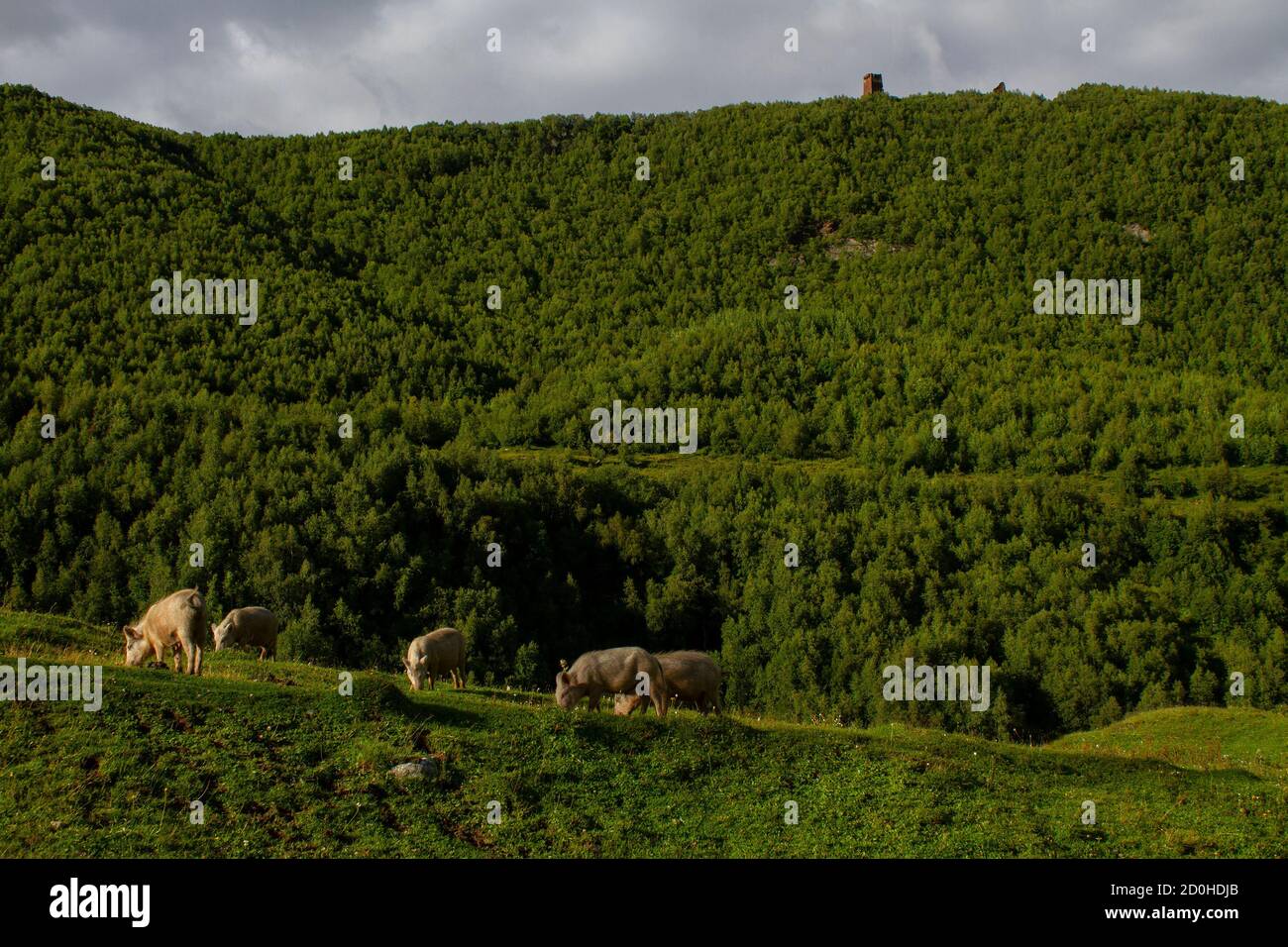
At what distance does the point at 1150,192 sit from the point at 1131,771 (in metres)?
180

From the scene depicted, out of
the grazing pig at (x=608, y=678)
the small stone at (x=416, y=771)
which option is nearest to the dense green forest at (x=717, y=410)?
the grazing pig at (x=608, y=678)

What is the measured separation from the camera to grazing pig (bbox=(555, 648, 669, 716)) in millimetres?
20688

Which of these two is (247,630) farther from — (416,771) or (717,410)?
(717,410)

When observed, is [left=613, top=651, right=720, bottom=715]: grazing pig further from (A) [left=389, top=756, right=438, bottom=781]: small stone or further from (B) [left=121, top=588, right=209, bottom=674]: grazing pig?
(B) [left=121, top=588, right=209, bottom=674]: grazing pig

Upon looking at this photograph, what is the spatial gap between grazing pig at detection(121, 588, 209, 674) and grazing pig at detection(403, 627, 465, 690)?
4.78 m

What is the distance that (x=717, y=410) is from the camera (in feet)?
425

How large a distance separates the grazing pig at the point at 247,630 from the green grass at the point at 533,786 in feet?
20.9

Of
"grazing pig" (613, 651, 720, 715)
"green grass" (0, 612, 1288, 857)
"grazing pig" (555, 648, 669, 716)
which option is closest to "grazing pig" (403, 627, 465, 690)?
"green grass" (0, 612, 1288, 857)

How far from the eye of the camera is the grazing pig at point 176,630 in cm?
2102

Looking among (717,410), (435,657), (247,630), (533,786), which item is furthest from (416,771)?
(717,410)

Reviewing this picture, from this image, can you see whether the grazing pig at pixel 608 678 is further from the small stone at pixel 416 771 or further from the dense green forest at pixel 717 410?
the dense green forest at pixel 717 410

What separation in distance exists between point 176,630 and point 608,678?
28.7 feet

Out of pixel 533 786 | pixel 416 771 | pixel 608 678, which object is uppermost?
pixel 608 678

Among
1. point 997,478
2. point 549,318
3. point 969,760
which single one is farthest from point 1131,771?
point 549,318
